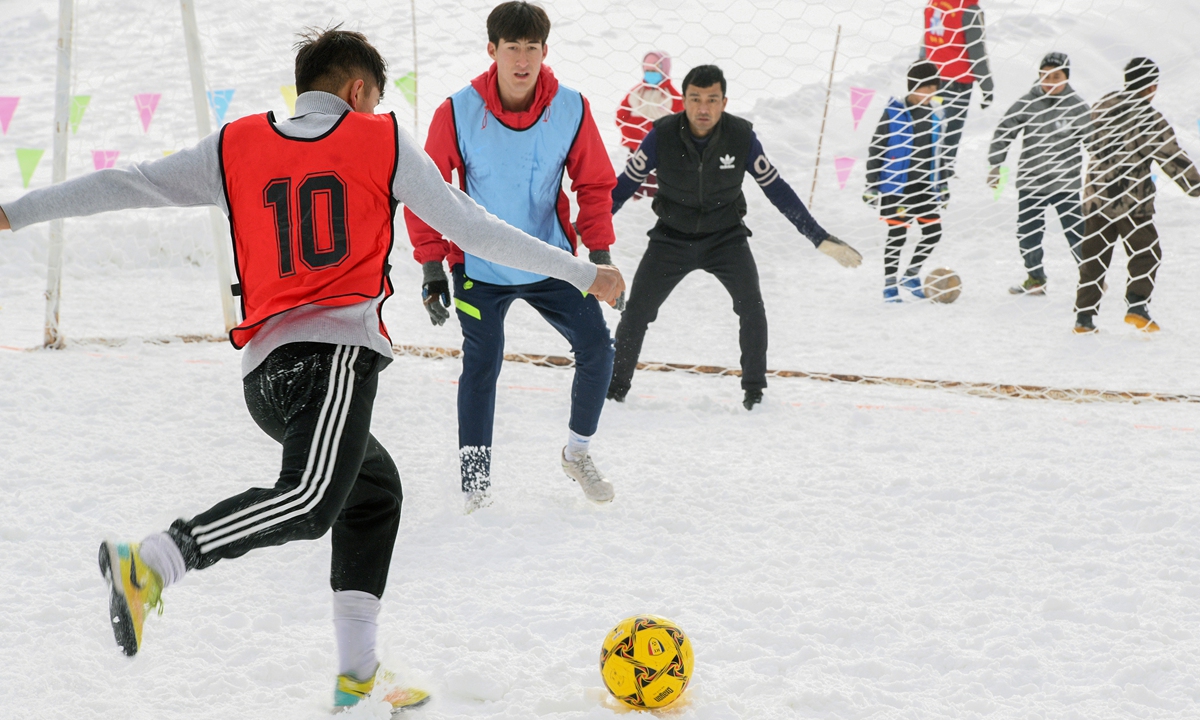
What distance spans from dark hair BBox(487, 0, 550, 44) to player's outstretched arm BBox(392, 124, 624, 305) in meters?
1.13

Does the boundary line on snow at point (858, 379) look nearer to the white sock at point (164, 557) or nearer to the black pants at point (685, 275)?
the black pants at point (685, 275)

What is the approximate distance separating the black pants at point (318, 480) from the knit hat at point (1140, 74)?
219 inches

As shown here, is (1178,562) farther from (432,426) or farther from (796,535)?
(432,426)

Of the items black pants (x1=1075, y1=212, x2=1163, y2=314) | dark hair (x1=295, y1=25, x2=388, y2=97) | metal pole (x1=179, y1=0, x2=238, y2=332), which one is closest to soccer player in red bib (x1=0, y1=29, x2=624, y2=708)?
dark hair (x1=295, y1=25, x2=388, y2=97)

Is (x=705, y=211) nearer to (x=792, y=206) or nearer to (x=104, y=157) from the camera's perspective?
(x=792, y=206)

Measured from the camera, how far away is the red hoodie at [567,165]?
2.96 metres

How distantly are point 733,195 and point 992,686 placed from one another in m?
2.66

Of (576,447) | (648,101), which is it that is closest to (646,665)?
(576,447)

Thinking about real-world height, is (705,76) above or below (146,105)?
below

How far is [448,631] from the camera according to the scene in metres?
2.34

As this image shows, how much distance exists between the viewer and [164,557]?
1.52m

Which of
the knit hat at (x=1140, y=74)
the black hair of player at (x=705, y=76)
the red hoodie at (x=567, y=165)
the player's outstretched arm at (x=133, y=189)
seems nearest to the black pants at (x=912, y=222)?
the knit hat at (x=1140, y=74)

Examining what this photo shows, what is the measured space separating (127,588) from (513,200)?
5.97ft

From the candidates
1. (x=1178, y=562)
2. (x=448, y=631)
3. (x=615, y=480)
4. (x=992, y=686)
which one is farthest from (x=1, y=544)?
(x=1178, y=562)
